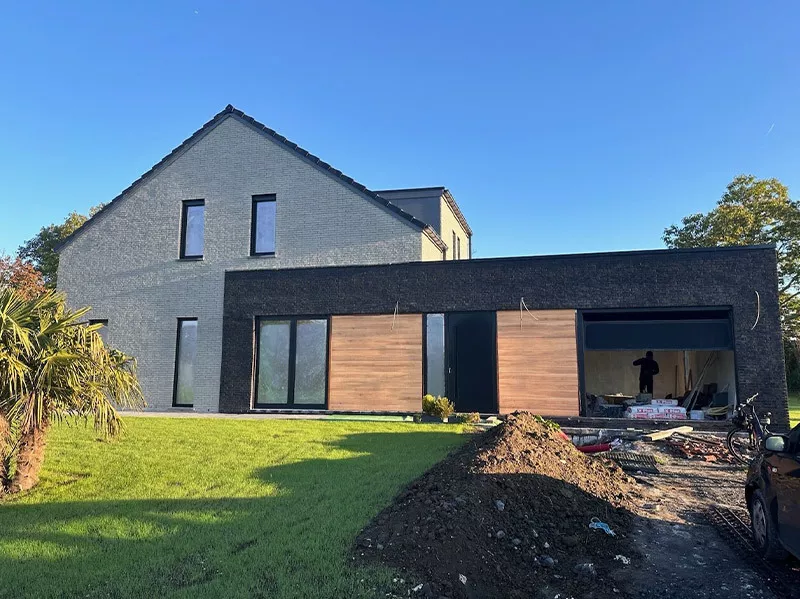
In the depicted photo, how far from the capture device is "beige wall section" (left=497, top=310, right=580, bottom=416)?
12688 millimetres

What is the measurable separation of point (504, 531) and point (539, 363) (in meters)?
8.64

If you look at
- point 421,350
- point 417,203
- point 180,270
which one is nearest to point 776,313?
point 421,350

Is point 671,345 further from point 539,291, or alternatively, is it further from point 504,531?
point 504,531

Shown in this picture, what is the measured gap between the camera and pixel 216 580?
11.6 feet

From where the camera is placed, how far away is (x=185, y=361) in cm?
1559

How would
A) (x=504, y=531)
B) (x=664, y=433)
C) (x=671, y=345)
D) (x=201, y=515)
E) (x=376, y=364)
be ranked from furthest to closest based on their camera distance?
(x=376, y=364), (x=671, y=345), (x=664, y=433), (x=201, y=515), (x=504, y=531)

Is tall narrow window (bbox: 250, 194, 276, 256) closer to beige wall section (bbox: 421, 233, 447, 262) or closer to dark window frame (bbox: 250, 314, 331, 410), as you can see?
dark window frame (bbox: 250, 314, 331, 410)

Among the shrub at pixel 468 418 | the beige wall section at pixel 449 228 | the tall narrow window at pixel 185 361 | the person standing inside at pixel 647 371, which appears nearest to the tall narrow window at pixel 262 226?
the tall narrow window at pixel 185 361

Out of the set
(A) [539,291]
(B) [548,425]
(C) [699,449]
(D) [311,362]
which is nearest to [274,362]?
(D) [311,362]

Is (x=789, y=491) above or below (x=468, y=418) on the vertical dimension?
above

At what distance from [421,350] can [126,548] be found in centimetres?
991

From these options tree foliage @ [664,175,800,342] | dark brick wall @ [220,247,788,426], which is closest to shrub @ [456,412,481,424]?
dark brick wall @ [220,247,788,426]

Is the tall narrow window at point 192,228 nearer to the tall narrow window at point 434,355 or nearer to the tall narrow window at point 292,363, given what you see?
the tall narrow window at point 292,363

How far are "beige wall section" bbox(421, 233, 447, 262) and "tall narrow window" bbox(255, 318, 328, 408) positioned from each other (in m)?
3.32
